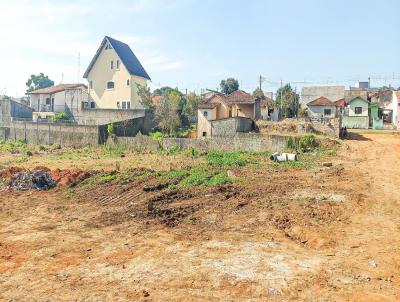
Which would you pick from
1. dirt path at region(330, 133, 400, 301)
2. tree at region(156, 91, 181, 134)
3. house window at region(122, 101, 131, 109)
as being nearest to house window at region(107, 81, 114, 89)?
house window at region(122, 101, 131, 109)

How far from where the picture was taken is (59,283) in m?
8.18

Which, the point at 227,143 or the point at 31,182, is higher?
the point at 227,143

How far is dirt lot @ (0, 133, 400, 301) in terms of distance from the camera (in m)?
7.77

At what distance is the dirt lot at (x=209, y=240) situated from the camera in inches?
306

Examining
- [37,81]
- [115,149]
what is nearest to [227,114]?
[115,149]

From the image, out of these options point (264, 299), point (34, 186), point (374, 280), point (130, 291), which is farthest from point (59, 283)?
point (34, 186)

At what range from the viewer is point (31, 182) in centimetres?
1862

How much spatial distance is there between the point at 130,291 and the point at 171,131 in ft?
92.7

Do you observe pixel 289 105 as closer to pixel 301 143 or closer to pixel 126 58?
pixel 301 143

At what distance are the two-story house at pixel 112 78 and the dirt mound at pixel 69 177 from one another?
986 inches

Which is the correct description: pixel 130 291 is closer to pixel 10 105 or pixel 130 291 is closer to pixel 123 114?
pixel 123 114

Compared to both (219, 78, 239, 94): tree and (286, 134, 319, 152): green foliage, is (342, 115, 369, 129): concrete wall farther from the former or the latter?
(219, 78, 239, 94): tree

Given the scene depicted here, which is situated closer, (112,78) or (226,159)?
(226,159)

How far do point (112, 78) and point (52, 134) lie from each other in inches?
465
